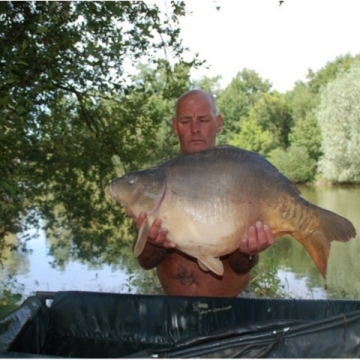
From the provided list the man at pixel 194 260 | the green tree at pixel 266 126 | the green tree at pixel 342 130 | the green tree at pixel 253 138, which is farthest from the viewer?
the green tree at pixel 266 126

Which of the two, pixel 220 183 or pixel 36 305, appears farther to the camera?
pixel 36 305

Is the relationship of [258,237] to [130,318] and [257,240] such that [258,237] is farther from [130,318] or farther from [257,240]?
[130,318]

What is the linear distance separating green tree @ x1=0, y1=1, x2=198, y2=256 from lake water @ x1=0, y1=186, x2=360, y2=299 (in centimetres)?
47

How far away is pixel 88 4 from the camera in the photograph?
310 cm

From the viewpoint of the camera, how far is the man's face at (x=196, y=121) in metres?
2.00

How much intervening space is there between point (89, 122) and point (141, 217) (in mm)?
2507

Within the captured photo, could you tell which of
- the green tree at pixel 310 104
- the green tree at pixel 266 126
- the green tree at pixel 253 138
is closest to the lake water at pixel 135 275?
the green tree at pixel 310 104

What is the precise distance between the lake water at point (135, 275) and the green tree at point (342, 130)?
419 cm

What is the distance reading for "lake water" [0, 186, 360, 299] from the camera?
15.5ft

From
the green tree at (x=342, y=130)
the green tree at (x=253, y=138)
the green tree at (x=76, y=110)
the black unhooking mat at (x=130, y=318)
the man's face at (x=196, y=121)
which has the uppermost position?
the green tree at (x=253, y=138)

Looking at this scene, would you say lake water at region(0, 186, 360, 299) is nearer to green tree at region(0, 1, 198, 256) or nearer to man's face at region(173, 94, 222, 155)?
green tree at region(0, 1, 198, 256)

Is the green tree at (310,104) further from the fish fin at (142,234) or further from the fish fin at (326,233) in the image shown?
the fish fin at (142,234)

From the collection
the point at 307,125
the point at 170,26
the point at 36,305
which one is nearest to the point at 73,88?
the point at 170,26

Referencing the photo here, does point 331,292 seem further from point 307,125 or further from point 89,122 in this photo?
point 307,125
